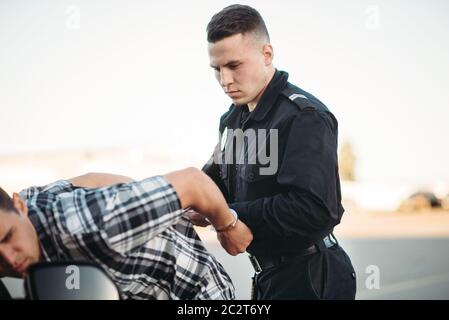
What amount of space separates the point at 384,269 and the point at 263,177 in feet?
27.8

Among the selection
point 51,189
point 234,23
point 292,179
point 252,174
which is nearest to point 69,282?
point 51,189

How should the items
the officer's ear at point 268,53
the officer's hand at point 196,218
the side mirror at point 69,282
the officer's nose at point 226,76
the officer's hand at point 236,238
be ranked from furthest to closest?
the officer's ear at point 268,53 < the officer's nose at point 226,76 < the officer's hand at point 196,218 < the officer's hand at point 236,238 < the side mirror at point 69,282

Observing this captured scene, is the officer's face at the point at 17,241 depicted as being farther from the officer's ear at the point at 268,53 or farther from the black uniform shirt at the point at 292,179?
the officer's ear at the point at 268,53

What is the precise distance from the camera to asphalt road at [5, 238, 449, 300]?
25.8ft

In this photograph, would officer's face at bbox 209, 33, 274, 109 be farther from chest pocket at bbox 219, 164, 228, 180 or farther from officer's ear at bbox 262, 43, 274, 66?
chest pocket at bbox 219, 164, 228, 180

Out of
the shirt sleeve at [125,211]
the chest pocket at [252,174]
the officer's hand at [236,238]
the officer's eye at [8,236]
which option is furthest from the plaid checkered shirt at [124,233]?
the chest pocket at [252,174]

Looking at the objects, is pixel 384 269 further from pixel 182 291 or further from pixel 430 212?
pixel 430 212

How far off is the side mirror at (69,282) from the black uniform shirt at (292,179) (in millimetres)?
765

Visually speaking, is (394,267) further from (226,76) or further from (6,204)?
(6,204)

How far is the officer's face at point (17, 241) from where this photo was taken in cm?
143
